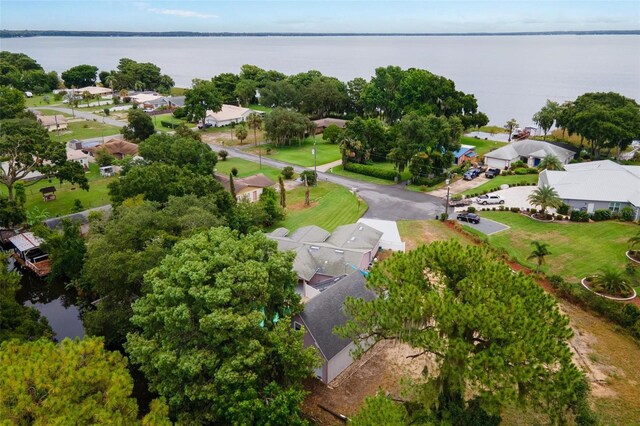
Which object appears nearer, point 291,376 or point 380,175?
point 291,376

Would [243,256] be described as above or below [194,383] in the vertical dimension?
above

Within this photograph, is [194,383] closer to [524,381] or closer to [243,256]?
[243,256]

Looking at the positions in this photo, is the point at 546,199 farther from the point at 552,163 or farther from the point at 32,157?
the point at 32,157

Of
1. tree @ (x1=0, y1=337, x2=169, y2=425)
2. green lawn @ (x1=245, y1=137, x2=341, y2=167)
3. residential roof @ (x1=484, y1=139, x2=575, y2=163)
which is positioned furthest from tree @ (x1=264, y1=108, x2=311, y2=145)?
tree @ (x1=0, y1=337, x2=169, y2=425)

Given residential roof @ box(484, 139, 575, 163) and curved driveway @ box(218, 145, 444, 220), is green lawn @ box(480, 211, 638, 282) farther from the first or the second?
residential roof @ box(484, 139, 575, 163)

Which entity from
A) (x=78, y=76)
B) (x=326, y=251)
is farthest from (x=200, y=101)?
(x=78, y=76)

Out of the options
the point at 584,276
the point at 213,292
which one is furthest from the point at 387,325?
the point at 584,276

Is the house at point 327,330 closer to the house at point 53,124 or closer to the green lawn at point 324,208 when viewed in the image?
the green lawn at point 324,208
